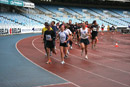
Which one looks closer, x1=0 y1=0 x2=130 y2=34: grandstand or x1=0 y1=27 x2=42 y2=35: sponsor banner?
x1=0 y1=27 x2=42 y2=35: sponsor banner

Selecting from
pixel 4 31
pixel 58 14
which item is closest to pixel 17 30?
pixel 4 31

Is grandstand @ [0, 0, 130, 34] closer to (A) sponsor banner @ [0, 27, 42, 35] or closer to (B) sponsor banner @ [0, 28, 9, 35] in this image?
(A) sponsor banner @ [0, 27, 42, 35]

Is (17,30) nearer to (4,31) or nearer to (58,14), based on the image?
(4,31)

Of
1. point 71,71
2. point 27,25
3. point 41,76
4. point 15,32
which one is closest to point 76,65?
point 71,71

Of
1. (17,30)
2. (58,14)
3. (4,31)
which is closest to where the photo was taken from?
(4,31)

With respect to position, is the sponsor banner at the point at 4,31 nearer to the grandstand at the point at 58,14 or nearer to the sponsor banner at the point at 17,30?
the sponsor banner at the point at 17,30

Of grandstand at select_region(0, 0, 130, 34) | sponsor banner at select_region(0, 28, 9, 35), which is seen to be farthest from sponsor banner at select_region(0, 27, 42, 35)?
grandstand at select_region(0, 0, 130, 34)

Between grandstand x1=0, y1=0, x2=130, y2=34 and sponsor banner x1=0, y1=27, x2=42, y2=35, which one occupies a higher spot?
grandstand x1=0, y1=0, x2=130, y2=34

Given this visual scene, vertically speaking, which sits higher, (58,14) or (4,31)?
(58,14)

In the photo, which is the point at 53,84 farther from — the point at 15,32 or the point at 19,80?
the point at 15,32

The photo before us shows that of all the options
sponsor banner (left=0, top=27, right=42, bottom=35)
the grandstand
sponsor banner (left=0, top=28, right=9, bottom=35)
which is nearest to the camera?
sponsor banner (left=0, top=28, right=9, bottom=35)

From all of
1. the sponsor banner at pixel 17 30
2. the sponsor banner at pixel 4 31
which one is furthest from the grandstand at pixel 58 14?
the sponsor banner at pixel 4 31

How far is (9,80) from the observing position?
26.7 ft

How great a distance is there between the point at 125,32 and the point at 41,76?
35668mm
